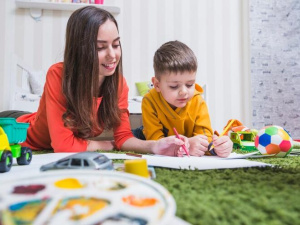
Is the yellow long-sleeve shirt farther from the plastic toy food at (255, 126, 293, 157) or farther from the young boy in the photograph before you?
the plastic toy food at (255, 126, 293, 157)

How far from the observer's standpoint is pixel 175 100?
104 cm

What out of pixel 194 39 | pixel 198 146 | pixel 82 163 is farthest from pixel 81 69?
pixel 194 39

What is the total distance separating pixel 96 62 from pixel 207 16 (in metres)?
2.33

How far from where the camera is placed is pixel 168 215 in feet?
0.73

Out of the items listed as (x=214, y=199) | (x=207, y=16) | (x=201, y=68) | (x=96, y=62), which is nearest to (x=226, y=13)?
(x=207, y=16)

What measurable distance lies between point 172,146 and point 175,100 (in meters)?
0.27

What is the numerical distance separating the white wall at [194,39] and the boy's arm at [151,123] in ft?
5.37

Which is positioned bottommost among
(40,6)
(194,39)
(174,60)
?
(174,60)

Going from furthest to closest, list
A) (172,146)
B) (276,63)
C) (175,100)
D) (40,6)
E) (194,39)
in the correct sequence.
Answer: (194,39) < (276,63) < (40,6) < (175,100) < (172,146)

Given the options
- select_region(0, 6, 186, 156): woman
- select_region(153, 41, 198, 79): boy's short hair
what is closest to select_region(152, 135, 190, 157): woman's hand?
select_region(0, 6, 186, 156): woman

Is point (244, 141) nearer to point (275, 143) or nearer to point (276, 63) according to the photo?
point (275, 143)

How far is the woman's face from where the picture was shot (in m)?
0.94

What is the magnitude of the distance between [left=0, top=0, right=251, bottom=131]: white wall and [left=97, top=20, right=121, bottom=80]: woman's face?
177 cm

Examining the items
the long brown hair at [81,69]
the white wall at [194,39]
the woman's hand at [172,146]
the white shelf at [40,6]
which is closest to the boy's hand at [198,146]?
the woman's hand at [172,146]
